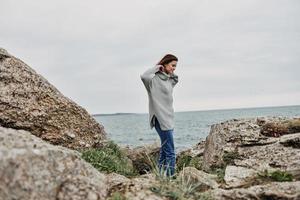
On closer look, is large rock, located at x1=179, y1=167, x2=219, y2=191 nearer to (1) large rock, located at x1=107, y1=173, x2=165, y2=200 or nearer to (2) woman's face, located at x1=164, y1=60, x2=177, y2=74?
(1) large rock, located at x1=107, y1=173, x2=165, y2=200

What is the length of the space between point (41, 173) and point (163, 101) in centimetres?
452

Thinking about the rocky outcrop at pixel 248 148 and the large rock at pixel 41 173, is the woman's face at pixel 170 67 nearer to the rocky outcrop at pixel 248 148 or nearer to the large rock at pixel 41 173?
the rocky outcrop at pixel 248 148

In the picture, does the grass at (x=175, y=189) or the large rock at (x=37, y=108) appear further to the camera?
the large rock at (x=37, y=108)

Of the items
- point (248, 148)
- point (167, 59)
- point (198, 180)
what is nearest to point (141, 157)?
point (248, 148)

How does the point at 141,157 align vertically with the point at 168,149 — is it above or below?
below

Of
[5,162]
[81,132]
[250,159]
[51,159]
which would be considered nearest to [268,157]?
[250,159]

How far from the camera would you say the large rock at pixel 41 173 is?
6214 millimetres

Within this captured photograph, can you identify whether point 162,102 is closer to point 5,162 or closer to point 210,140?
point 210,140

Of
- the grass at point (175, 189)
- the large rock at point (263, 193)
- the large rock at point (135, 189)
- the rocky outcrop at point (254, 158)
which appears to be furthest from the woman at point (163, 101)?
the large rock at point (263, 193)

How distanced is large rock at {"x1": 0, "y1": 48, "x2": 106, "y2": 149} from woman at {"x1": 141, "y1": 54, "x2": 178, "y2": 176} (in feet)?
9.55

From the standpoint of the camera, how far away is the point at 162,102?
10.5 metres

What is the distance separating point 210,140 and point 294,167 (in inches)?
154

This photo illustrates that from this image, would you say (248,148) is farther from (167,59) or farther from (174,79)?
(167,59)

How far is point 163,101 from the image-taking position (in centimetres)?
1053
